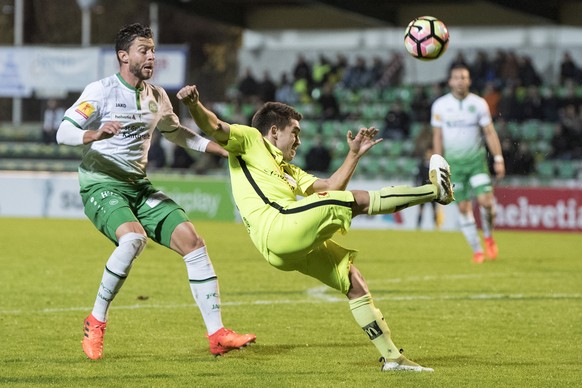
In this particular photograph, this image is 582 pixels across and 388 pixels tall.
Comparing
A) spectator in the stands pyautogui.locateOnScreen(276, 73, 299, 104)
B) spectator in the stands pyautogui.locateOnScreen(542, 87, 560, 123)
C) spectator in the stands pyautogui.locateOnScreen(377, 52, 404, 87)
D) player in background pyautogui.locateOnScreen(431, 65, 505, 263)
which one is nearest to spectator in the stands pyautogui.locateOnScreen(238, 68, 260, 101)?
spectator in the stands pyautogui.locateOnScreen(276, 73, 299, 104)

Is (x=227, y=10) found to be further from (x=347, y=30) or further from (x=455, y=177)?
(x=455, y=177)

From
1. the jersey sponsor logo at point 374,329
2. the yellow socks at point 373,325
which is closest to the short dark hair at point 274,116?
the yellow socks at point 373,325

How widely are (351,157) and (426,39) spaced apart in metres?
2.96

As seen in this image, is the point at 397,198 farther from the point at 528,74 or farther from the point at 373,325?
the point at 528,74

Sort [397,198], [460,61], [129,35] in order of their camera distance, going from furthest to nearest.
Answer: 1. [460,61]
2. [129,35]
3. [397,198]

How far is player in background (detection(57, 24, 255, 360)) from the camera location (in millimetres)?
7125

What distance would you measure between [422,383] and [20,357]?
2528 millimetres

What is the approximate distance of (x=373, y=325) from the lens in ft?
21.4

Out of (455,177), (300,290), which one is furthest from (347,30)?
→ (300,290)

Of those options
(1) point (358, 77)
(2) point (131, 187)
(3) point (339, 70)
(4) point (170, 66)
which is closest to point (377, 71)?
(1) point (358, 77)

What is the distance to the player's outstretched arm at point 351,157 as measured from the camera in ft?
21.9

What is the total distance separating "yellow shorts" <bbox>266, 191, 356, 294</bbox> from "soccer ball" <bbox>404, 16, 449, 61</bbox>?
123 inches

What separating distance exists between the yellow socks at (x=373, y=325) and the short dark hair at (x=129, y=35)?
7.24 feet

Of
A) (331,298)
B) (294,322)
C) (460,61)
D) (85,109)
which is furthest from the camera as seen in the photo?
(460,61)
